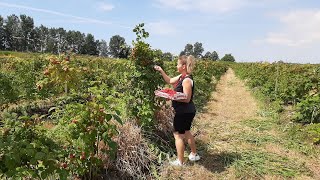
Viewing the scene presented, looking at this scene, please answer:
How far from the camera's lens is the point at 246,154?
596 cm

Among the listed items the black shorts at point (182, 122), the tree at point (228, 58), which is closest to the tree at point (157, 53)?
the black shorts at point (182, 122)

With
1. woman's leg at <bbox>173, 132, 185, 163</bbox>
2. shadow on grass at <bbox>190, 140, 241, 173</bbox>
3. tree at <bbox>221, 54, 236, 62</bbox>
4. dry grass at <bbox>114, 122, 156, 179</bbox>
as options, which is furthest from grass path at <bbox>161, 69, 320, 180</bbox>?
tree at <bbox>221, 54, 236, 62</bbox>

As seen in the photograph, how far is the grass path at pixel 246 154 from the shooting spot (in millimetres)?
5172

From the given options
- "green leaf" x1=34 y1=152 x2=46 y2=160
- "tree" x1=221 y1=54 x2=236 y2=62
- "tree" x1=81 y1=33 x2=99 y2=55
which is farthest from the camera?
"tree" x1=221 y1=54 x2=236 y2=62

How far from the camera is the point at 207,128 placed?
7.77m

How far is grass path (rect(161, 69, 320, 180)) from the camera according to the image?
5172mm

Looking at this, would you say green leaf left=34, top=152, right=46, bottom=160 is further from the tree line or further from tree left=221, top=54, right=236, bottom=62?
tree left=221, top=54, right=236, bottom=62

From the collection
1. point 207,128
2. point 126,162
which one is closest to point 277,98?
point 207,128

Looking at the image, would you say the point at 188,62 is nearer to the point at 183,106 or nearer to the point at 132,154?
the point at 183,106

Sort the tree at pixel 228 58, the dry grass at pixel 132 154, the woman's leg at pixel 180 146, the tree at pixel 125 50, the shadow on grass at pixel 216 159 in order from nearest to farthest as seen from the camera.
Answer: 1. the dry grass at pixel 132 154
2. the woman's leg at pixel 180 146
3. the shadow on grass at pixel 216 159
4. the tree at pixel 125 50
5. the tree at pixel 228 58

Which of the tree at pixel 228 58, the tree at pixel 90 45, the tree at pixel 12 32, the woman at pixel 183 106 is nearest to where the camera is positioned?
the woman at pixel 183 106

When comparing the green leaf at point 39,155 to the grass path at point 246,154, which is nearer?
the green leaf at point 39,155

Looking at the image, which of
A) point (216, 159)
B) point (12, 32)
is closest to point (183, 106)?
point (216, 159)

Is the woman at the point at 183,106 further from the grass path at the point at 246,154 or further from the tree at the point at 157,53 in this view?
the tree at the point at 157,53
